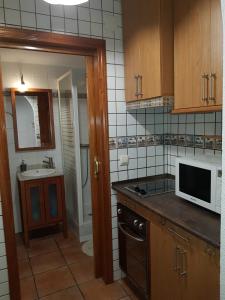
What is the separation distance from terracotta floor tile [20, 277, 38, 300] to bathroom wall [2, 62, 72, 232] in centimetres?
97

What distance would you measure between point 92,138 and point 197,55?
1023 millimetres

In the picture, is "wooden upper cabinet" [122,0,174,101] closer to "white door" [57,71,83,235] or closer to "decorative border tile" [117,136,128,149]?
"decorative border tile" [117,136,128,149]

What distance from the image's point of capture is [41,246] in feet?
8.80

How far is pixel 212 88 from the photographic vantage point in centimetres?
124

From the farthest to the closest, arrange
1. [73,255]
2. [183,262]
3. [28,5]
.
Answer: [73,255] < [28,5] < [183,262]

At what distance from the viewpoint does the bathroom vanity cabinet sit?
2.66 meters

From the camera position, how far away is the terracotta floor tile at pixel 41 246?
2570mm

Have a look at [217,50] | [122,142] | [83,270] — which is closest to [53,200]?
[83,270]

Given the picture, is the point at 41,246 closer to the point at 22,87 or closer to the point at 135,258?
the point at 135,258

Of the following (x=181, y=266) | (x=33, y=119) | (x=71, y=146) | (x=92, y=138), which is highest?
(x=33, y=119)

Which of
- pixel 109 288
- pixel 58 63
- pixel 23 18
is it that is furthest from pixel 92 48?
pixel 109 288

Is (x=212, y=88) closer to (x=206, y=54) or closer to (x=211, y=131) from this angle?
(x=206, y=54)

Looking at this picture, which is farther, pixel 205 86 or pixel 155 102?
pixel 155 102

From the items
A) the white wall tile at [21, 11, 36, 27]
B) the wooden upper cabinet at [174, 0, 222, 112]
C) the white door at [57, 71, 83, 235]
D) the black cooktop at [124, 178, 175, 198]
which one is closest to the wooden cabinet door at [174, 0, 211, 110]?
the wooden upper cabinet at [174, 0, 222, 112]
